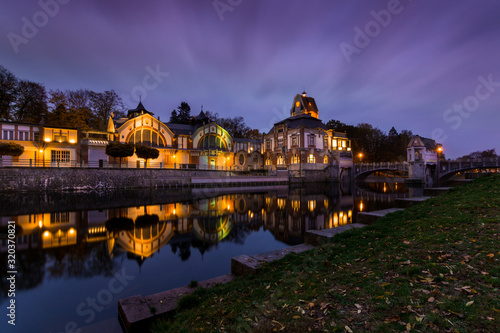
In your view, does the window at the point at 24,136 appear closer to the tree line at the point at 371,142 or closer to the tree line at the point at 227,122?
the tree line at the point at 227,122

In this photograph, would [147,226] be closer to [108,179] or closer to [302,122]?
[108,179]

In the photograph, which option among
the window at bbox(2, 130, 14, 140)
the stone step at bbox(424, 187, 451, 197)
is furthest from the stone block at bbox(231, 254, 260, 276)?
the window at bbox(2, 130, 14, 140)

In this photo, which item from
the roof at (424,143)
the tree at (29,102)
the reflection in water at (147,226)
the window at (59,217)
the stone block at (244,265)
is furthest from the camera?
the roof at (424,143)

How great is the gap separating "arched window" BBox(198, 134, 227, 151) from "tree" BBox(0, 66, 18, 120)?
106ft

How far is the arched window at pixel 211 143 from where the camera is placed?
49031mm

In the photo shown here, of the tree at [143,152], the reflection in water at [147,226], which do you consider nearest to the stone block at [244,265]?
the reflection in water at [147,226]

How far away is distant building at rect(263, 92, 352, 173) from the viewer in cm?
5172

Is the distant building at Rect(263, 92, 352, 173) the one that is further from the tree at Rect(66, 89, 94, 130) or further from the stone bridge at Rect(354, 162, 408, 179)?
the tree at Rect(66, 89, 94, 130)

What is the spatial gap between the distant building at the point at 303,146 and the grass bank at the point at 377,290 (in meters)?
42.5

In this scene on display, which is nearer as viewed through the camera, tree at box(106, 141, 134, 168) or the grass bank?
the grass bank

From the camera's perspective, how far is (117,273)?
21.7 feet

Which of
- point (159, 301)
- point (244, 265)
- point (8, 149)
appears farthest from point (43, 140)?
point (244, 265)

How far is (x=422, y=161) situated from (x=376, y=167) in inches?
368

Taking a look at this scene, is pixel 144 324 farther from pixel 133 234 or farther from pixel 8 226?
pixel 8 226
